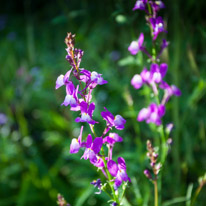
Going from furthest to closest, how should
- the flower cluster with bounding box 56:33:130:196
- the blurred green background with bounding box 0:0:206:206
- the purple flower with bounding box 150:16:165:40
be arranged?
the blurred green background with bounding box 0:0:206:206, the purple flower with bounding box 150:16:165:40, the flower cluster with bounding box 56:33:130:196

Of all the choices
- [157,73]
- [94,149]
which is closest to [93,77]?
[94,149]

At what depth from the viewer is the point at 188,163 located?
2045mm

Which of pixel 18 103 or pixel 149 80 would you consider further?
pixel 18 103

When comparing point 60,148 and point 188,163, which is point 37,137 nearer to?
point 60,148

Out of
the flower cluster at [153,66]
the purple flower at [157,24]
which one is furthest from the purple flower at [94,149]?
the purple flower at [157,24]

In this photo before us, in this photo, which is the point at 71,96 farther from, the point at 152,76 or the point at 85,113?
the point at 152,76

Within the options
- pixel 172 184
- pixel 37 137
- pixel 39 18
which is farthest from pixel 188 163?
pixel 39 18

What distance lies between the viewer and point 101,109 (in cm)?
239

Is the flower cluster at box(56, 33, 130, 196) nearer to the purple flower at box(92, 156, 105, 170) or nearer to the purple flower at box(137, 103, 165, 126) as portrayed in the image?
the purple flower at box(92, 156, 105, 170)

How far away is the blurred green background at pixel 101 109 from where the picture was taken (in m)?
1.76

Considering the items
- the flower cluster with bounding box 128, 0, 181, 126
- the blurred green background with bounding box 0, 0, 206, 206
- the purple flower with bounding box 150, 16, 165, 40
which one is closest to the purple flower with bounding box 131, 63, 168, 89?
the flower cluster with bounding box 128, 0, 181, 126

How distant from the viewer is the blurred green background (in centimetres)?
176

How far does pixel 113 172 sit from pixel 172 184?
110 cm

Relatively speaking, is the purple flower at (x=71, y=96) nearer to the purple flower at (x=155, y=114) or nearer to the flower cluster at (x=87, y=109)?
the flower cluster at (x=87, y=109)
